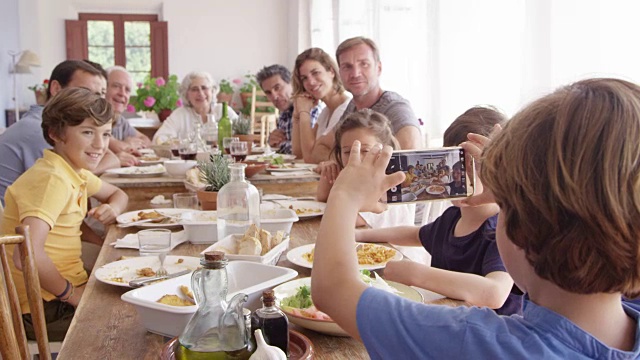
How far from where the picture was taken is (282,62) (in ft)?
34.6

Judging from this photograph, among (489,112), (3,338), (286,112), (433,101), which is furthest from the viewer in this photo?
(286,112)

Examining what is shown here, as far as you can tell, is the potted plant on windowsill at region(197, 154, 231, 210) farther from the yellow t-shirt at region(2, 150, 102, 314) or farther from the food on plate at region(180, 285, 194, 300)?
the food on plate at region(180, 285, 194, 300)

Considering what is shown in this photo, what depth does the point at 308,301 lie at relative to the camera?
1.28 meters

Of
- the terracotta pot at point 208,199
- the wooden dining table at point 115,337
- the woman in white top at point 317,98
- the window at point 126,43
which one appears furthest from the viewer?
the window at point 126,43

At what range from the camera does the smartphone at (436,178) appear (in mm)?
1186

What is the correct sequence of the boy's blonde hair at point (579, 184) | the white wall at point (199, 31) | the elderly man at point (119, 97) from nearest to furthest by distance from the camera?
1. the boy's blonde hair at point (579, 184)
2. the elderly man at point (119, 97)
3. the white wall at point (199, 31)

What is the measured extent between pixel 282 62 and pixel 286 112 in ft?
17.9

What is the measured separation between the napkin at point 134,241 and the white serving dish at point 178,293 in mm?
580

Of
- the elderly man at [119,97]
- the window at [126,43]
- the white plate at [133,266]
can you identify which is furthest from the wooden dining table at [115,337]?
the window at [126,43]

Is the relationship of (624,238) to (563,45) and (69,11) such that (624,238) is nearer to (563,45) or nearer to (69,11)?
(563,45)

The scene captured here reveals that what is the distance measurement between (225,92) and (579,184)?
9.36 metres

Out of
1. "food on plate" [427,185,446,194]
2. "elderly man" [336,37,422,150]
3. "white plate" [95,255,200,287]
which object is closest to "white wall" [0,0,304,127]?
"elderly man" [336,37,422,150]

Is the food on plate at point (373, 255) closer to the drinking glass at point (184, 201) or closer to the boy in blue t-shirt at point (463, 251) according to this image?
the boy in blue t-shirt at point (463, 251)

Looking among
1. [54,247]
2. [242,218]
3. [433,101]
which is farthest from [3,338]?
[433,101]
